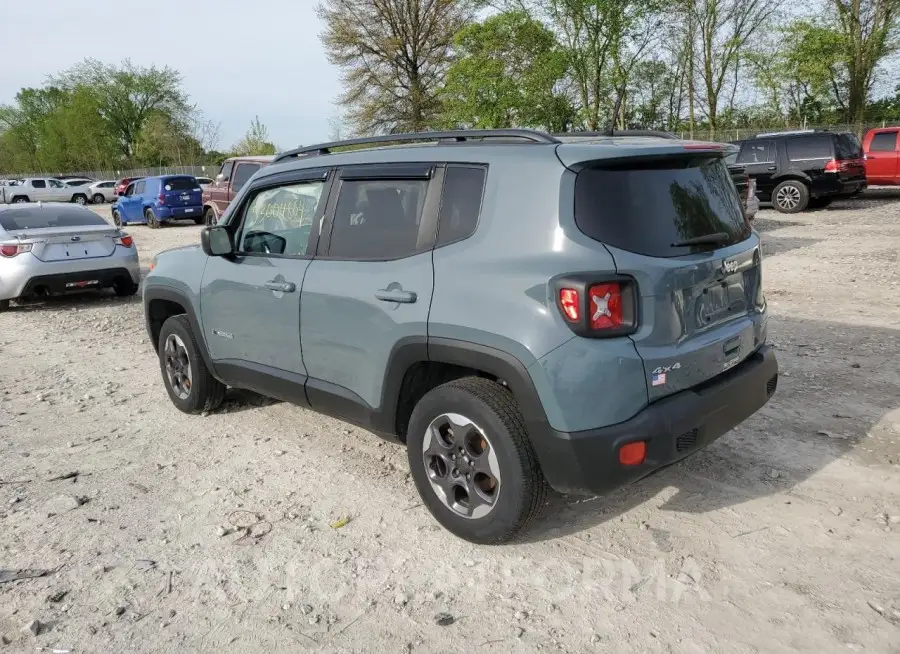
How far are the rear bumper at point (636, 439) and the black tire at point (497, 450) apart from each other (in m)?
0.10

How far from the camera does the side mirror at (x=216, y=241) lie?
14.1 ft

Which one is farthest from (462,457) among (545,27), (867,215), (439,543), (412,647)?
(545,27)

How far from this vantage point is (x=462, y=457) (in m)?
3.18

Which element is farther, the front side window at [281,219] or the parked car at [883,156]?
the parked car at [883,156]

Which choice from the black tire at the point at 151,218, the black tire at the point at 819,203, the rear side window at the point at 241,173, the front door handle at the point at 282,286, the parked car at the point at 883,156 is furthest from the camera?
the black tire at the point at 151,218

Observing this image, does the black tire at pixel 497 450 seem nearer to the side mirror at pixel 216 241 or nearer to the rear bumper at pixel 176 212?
the side mirror at pixel 216 241

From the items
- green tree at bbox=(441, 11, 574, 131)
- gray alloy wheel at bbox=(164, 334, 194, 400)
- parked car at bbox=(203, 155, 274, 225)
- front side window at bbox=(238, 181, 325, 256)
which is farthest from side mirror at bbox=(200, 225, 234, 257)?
green tree at bbox=(441, 11, 574, 131)

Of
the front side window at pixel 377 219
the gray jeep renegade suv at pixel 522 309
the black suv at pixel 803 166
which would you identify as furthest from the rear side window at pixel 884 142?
the front side window at pixel 377 219

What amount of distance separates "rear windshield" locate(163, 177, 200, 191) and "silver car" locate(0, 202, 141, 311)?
1200 cm

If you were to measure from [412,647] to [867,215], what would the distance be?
1643 cm

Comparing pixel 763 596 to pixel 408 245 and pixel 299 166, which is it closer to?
pixel 408 245

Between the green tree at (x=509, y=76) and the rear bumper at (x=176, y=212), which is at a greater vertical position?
the green tree at (x=509, y=76)

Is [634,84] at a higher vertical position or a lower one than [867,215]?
higher

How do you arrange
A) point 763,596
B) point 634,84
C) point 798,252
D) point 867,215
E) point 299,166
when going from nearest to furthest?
1. point 763,596
2. point 299,166
3. point 798,252
4. point 867,215
5. point 634,84
